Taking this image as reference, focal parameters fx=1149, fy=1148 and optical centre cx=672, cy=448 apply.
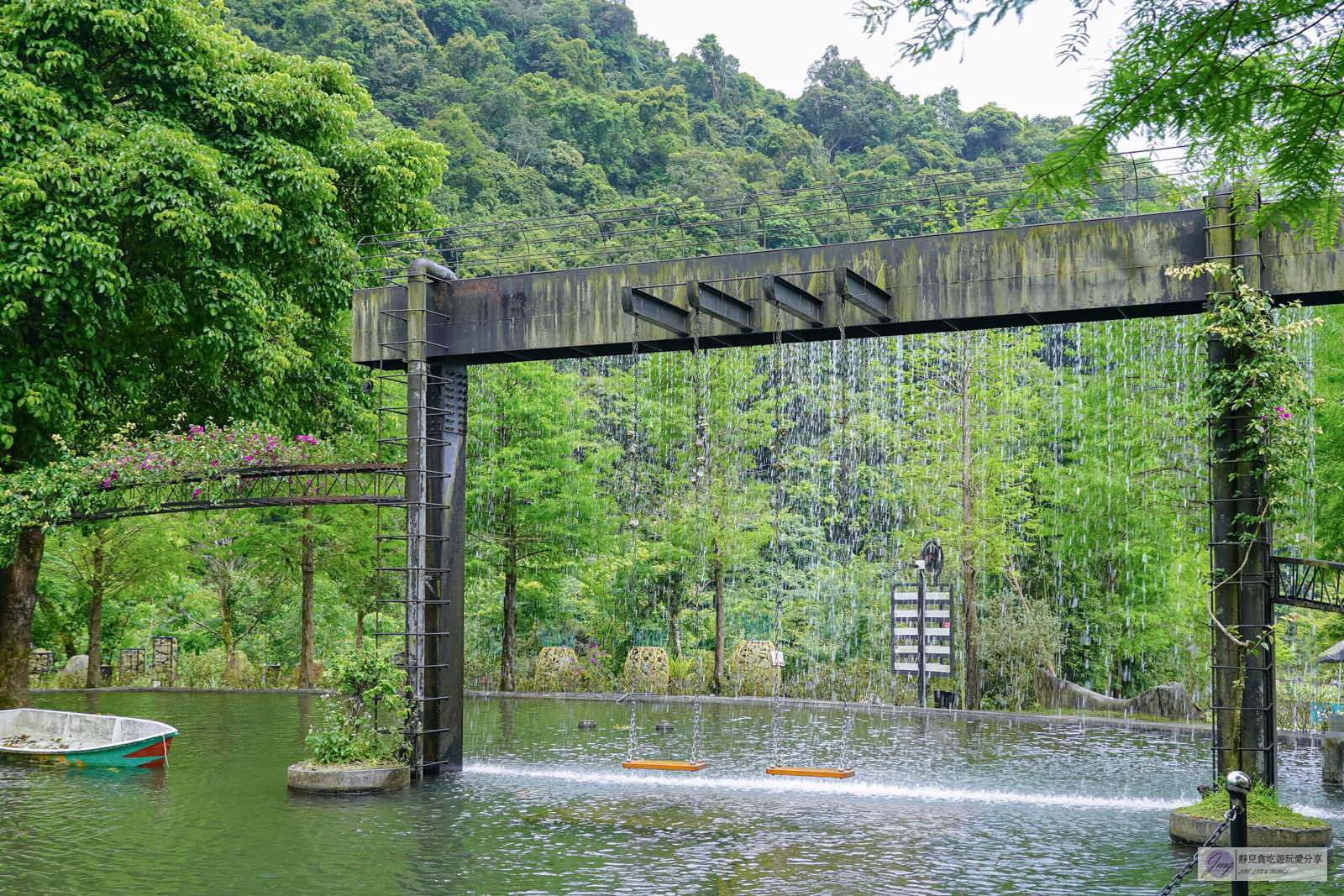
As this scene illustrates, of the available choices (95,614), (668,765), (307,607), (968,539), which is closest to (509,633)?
(307,607)

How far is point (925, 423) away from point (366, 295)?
54.7ft

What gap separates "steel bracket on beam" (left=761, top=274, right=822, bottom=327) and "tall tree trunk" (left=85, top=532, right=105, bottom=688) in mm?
22980

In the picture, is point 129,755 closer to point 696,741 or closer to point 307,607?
point 696,741

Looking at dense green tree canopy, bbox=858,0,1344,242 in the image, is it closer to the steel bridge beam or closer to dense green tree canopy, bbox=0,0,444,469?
the steel bridge beam

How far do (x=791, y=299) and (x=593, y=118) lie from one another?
2411 inches

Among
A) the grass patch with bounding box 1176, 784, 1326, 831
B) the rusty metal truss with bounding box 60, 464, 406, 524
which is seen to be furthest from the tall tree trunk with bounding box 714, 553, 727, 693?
the grass patch with bounding box 1176, 784, 1326, 831

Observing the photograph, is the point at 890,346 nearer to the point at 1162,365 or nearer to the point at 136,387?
the point at 1162,365

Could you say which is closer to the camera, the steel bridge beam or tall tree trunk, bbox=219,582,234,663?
the steel bridge beam

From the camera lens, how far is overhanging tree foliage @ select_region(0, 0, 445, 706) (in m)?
18.1

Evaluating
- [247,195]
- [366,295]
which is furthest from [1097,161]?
[247,195]

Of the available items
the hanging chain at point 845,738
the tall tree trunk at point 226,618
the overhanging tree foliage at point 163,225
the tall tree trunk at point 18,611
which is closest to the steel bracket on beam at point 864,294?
the hanging chain at point 845,738

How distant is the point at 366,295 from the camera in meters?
16.6

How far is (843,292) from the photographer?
1332 cm

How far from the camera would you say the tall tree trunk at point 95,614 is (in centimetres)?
3056
